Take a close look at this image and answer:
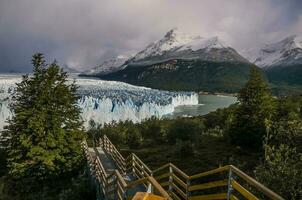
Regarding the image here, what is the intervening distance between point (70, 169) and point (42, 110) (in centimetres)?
402

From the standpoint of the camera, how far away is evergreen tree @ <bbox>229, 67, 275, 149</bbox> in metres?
25.8

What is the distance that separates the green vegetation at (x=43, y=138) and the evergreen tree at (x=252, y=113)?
33.5ft

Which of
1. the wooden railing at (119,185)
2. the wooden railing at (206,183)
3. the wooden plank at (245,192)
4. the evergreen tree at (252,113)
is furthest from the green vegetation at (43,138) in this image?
the wooden plank at (245,192)

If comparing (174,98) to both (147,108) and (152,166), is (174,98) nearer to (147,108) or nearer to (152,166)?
(147,108)

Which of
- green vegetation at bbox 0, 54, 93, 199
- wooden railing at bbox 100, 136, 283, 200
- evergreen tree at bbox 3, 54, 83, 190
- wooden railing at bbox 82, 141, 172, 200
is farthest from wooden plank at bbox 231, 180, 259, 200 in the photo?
evergreen tree at bbox 3, 54, 83, 190

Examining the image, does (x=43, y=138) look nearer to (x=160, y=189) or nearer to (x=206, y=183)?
(x=206, y=183)

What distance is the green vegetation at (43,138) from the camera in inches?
963

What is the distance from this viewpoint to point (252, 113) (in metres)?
26.4

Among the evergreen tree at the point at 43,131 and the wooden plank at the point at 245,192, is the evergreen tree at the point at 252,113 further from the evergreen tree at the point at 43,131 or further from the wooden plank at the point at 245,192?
the wooden plank at the point at 245,192

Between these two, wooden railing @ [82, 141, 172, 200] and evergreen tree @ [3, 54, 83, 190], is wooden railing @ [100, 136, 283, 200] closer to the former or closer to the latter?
wooden railing @ [82, 141, 172, 200]

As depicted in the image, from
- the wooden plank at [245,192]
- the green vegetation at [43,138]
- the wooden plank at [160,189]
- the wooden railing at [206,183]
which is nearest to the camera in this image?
the wooden plank at [160,189]

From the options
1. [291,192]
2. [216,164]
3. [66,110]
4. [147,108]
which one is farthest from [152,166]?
[147,108]

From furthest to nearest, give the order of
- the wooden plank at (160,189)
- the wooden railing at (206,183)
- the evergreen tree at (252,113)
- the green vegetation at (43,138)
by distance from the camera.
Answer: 1. the evergreen tree at (252,113)
2. the green vegetation at (43,138)
3. the wooden railing at (206,183)
4. the wooden plank at (160,189)

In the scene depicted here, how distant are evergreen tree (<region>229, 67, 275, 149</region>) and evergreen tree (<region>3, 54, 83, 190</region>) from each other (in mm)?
10328
